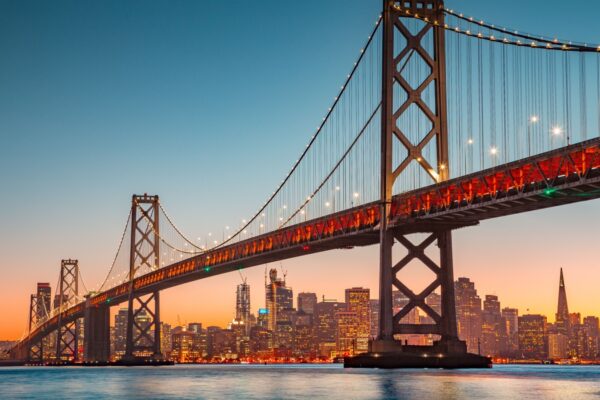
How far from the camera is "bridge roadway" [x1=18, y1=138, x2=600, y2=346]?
4225cm

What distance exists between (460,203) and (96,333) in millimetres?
79051

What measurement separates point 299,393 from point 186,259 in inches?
1910

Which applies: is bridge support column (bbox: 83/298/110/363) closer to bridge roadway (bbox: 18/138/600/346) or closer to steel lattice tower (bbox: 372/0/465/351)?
bridge roadway (bbox: 18/138/600/346)

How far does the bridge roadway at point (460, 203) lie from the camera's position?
139ft

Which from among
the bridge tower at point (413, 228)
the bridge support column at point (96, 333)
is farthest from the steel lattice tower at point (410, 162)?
the bridge support column at point (96, 333)

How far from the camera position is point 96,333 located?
121 m

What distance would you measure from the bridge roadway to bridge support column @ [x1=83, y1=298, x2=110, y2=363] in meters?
47.7

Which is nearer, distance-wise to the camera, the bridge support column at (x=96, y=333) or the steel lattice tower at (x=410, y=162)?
the steel lattice tower at (x=410, y=162)

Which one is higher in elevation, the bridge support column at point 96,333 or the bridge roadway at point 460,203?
the bridge roadway at point 460,203

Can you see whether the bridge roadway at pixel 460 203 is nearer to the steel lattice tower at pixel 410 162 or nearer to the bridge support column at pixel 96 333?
the steel lattice tower at pixel 410 162

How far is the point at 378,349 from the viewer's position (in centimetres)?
5219

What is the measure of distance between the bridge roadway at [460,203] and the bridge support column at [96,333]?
47.7 metres

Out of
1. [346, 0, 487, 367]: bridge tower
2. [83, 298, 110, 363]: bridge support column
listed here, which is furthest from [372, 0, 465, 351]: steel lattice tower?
[83, 298, 110, 363]: bridge support column

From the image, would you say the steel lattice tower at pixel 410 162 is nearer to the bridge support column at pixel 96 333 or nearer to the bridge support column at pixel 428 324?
the bridge support column at pixel 428 324
